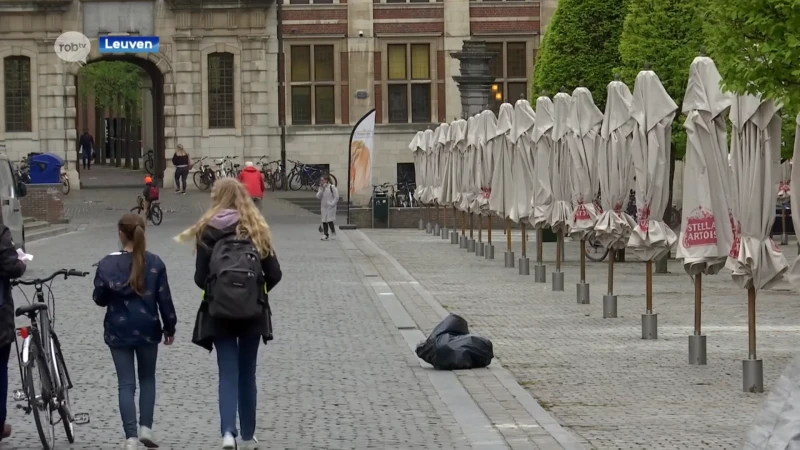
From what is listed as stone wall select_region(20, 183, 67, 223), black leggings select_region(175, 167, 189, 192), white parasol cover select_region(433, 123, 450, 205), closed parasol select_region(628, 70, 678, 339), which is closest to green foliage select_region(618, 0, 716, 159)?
closed parasol select_region(628, 70, 678, 339)

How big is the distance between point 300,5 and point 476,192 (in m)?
27.9

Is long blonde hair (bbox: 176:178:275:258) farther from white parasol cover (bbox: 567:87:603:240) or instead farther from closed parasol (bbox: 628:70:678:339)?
white parasol cover (bbox: 567:87:603:240)

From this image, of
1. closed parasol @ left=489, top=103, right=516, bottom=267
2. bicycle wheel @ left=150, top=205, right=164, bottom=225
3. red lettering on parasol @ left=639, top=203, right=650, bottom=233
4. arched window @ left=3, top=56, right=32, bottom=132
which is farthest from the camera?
arched window @ left=3, top=56, right=32, bottom=132

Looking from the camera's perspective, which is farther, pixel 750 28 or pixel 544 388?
pixel 750 28

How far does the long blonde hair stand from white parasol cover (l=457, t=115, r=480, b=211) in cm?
2473

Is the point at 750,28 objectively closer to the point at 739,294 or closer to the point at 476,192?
the point at 739,294

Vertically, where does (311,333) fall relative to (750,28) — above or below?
below

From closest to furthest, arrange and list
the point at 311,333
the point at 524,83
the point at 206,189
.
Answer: the point at 311,333, the point at 206,189, the point at 524,83

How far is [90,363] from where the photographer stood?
1494cm

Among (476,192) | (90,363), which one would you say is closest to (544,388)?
(90,363)

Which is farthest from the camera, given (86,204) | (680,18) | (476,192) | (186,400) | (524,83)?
(524,83)

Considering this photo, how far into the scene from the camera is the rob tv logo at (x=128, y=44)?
58281 mm

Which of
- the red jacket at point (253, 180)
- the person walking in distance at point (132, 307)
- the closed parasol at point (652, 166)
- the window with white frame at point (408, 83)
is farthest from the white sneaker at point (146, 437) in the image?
the window with white frame at point (408, 83)

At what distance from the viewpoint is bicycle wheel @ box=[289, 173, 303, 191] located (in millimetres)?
60562
